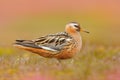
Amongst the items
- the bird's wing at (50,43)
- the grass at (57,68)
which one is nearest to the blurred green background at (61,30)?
the grass at (57,68)

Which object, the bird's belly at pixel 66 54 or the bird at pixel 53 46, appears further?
the bird's belly at pixel 66 54

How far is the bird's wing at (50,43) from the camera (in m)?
19.3

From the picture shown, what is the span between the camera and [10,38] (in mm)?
35438

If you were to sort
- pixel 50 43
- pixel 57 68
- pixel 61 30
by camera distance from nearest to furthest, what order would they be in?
pixel 57 68 → pixel 50 43 → pixel 61 30

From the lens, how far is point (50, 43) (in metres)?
19.5

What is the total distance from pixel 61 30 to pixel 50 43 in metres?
18.3

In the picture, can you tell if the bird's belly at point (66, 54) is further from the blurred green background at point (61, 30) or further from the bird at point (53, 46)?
the blurred green background at point (61, 30)

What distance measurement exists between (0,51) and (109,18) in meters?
22.1

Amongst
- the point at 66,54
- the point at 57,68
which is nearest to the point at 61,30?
the point at 66,54

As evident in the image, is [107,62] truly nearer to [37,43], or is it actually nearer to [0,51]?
[37,43]

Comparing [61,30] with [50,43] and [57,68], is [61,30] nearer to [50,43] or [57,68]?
[50,43]

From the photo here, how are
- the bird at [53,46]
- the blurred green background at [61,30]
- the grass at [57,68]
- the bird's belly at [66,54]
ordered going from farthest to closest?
the bird's belly at [66,54] → the bird at [53,46] → the blurred green background at [61,30] → the grass at [57,68]

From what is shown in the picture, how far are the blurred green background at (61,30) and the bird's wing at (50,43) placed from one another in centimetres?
38

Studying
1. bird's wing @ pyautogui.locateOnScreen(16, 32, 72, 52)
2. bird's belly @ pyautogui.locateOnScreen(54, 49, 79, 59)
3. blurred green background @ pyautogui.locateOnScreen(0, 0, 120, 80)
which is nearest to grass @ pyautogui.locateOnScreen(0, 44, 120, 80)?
blurred green background @ pyautogui.locateOnScreen(0, 0, 120, 80)
